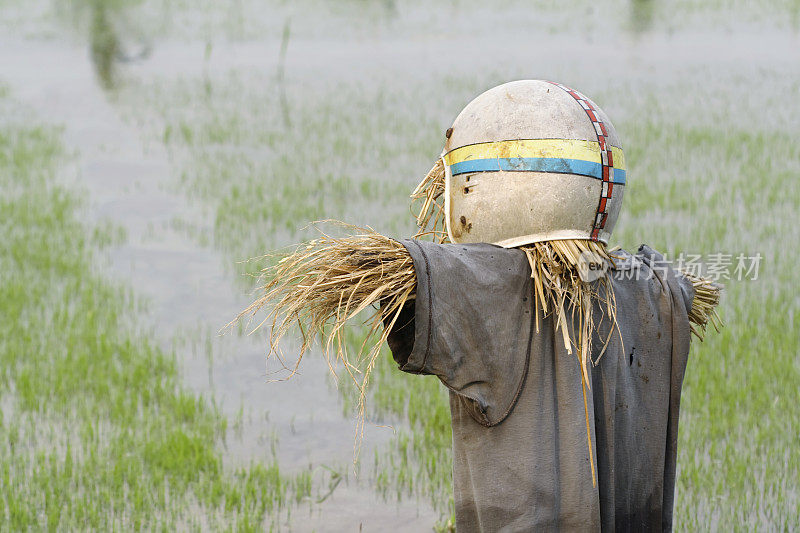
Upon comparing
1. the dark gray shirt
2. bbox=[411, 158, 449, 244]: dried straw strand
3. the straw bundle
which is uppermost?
bbox=[411, 158, 449, 244]: dried straw strand

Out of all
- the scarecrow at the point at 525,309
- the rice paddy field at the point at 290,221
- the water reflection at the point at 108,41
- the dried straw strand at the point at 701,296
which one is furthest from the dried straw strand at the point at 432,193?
the water reflection at the point at 108,41

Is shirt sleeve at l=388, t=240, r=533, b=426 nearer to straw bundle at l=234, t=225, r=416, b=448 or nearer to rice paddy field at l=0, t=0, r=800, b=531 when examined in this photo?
straw bundle at l=234, t=225, r=416, b=448

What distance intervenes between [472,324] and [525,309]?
0.15 metres

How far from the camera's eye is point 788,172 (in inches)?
295

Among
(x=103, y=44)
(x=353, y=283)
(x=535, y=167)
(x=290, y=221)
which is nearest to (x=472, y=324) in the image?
(x=353, y=283)

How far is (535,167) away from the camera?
7.39ft

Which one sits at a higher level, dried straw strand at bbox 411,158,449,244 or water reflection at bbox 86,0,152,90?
water reflection at bbox 86,0,152,90

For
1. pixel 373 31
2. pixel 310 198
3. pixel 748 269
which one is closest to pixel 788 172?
pixel 748 269

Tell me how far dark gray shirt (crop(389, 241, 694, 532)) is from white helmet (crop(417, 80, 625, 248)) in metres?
0.10

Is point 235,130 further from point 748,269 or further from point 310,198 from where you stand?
point 748,269

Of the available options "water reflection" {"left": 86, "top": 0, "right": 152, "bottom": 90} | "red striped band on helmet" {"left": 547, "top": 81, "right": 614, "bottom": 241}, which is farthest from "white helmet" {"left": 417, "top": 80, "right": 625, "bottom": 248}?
"water reflection" {"left": 86, "top": 0, "right": 152, "bottom": 90}

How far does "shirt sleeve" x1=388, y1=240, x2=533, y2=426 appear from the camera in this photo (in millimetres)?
2072

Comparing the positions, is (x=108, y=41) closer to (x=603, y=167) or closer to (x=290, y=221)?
(x=290, y=221)

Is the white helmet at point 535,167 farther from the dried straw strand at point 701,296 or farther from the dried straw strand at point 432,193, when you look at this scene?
the dried straw strand at point 701,296
